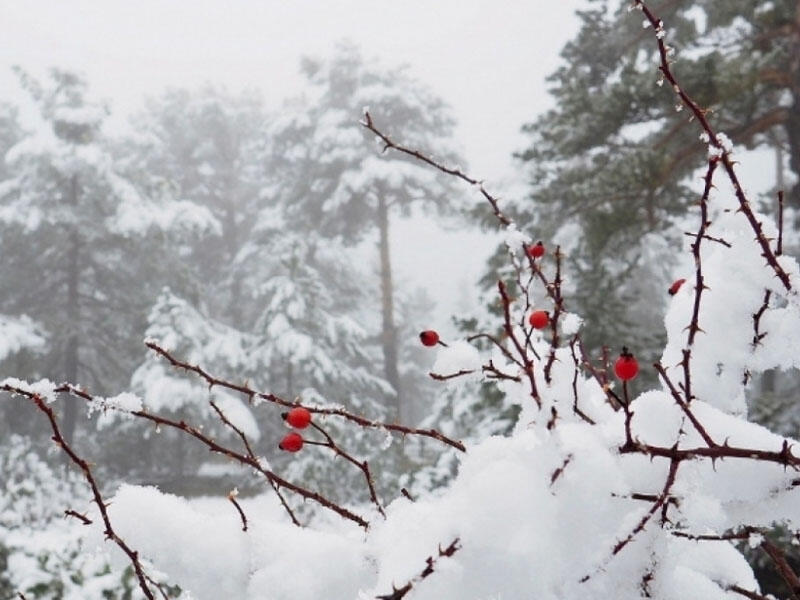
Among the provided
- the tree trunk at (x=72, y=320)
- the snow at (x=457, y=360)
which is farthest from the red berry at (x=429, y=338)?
the tree trunk at (x=72, y=320)

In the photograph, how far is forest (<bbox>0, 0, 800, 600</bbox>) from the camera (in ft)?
3.44

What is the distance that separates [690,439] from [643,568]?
0.71 ft

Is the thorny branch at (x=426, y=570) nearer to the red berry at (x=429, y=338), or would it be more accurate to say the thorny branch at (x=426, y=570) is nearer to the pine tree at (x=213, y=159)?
the red berry at (x=429, y=338)

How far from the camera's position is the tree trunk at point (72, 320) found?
16.4m

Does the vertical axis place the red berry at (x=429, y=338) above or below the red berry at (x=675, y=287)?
below

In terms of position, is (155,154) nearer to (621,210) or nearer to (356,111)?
(356,111)

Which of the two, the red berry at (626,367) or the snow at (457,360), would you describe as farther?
the snow at (457,360)

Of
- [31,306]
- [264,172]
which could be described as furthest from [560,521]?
[264,172]

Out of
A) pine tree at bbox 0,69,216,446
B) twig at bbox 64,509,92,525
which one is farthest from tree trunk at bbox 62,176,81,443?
twig at bbox 64,509,92,525

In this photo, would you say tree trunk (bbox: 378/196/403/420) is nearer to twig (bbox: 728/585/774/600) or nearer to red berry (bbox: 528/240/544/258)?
red berry (bbox: 528/240/544/258)

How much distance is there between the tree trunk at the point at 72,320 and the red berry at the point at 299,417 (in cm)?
1652

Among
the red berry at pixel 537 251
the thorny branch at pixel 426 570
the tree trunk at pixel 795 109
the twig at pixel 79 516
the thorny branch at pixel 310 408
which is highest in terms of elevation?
the tree trunk at pixel 795 109

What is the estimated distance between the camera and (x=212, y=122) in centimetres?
2470

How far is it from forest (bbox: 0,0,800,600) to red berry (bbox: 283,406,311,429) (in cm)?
1
